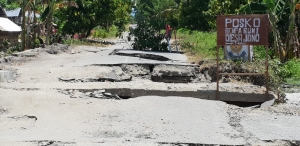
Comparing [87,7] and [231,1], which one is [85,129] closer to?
[231,1]

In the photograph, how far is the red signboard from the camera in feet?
32.6

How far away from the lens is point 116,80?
41.2 ft

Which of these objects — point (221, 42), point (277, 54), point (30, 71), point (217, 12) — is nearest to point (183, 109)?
point (221, 42)

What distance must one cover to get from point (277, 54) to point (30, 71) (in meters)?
10.1

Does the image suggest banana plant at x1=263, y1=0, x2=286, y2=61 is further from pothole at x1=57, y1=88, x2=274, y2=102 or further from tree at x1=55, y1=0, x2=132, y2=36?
tree at x1=55, y1=0, x2=132, y2=36

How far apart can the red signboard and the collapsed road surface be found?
1.47 meters

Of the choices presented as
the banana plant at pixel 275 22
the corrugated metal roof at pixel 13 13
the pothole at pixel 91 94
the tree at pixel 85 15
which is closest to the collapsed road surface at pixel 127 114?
the pothole at pixel 91 94

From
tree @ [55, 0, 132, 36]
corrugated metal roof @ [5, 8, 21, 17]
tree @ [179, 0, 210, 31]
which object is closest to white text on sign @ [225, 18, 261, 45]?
tree @ [55, 0, 132, 36]

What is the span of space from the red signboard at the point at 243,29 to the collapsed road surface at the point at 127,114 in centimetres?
147

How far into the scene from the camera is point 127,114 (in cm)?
788

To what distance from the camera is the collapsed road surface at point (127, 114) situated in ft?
20.4

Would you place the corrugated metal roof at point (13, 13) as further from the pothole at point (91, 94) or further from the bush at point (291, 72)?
the pothole at point (91, 94)

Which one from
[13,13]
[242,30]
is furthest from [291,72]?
[13,13]

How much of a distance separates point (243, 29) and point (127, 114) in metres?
3.80
